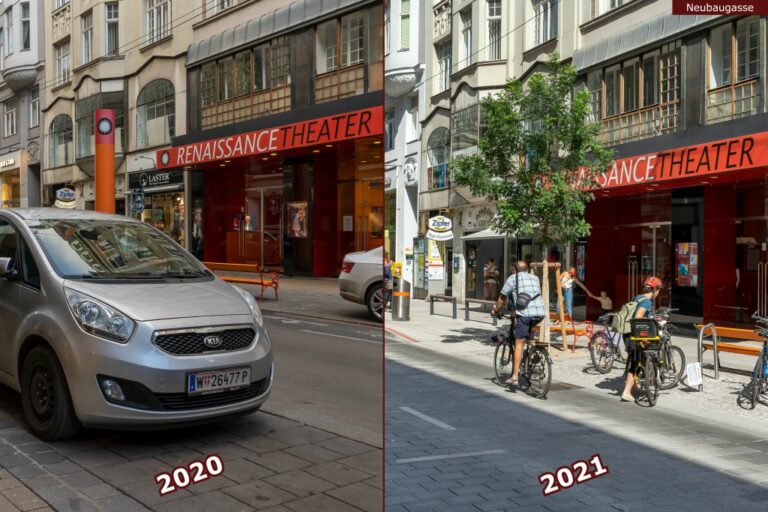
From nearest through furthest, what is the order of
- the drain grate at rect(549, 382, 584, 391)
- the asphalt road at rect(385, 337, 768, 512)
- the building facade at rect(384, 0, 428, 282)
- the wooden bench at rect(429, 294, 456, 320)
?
the building facade at rect(384, 0, 428, 282) → the wooden bench at rect(429, 294, 456, 320) → the asphalt road at rect(385, 337, 768, 512) → the drain grate at rect(549, 382, 584, 391)

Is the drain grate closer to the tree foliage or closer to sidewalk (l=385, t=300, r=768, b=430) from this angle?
sidewalk (l=385, t=300, r=768, b=430)

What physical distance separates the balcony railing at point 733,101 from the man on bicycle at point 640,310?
0.43 meters

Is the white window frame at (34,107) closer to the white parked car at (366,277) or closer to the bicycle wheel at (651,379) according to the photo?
the white parked car at (366,277)

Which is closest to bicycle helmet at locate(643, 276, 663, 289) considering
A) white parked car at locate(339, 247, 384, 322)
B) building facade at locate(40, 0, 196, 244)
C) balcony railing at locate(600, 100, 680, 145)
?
balcony railing at locate(600, 100, 680, 145)

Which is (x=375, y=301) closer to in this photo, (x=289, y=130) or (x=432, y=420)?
(x=289, y=130)

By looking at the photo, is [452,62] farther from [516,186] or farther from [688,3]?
[688,3]

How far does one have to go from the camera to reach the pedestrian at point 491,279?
165cm

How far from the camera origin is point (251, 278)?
4.92 feet

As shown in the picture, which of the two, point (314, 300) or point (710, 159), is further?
point (710, 159)

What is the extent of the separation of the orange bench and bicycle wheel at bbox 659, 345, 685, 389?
1068 millimetres

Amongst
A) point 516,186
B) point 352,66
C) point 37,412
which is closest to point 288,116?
point 352,66

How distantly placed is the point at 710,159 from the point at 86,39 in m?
1.63

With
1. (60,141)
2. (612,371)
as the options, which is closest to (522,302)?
(612,371)

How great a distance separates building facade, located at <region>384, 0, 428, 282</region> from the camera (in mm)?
1230
